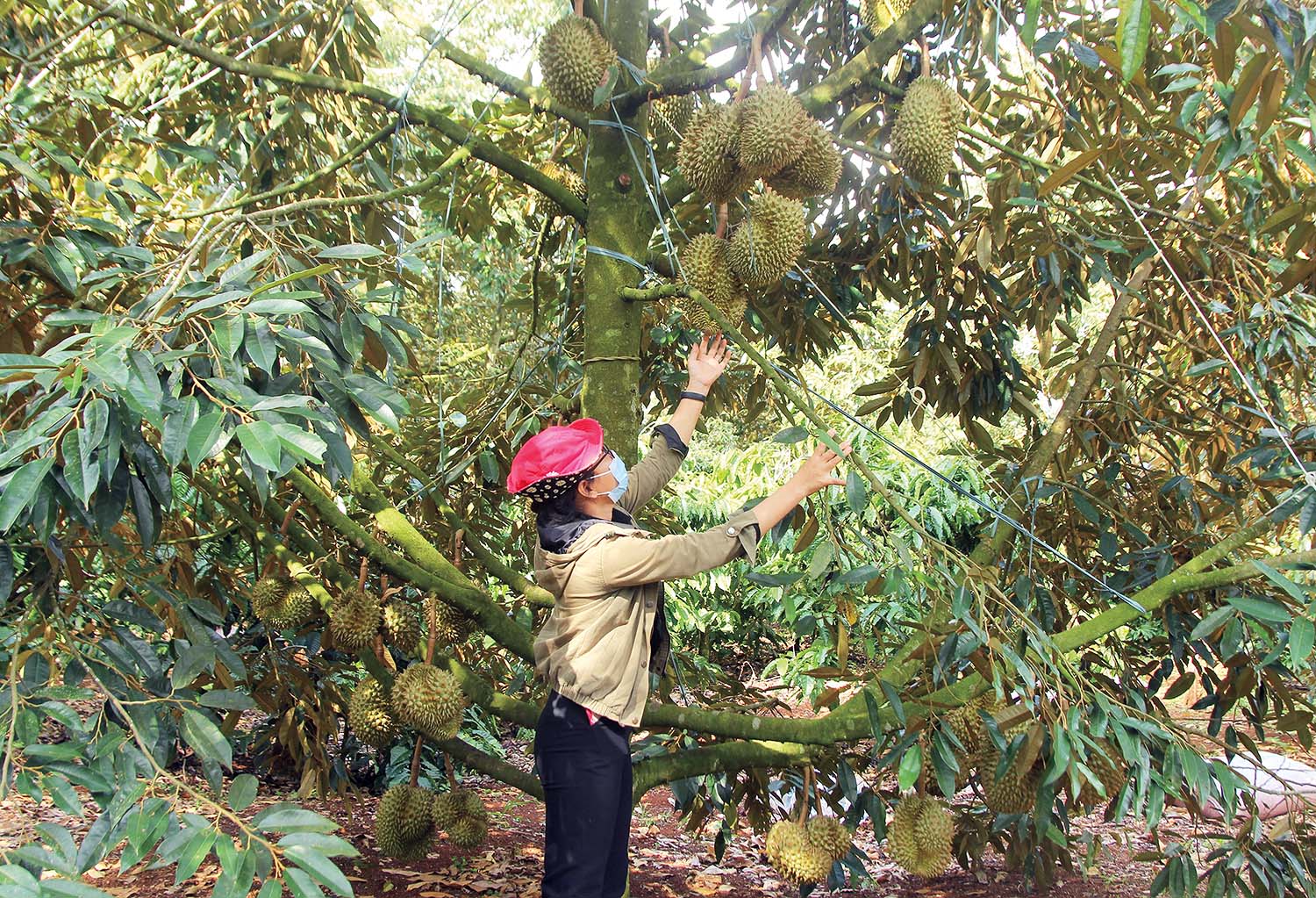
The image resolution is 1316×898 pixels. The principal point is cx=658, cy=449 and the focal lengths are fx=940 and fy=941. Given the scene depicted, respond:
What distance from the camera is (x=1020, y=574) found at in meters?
2.57

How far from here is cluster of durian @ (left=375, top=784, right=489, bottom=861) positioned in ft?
7.88

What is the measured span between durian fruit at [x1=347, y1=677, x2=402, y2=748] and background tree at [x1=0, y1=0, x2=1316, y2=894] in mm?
127

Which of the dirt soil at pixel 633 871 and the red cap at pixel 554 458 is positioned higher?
the red cap at pixel 554 458

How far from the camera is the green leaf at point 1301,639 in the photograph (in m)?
1.55

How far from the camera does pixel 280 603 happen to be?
2553mm

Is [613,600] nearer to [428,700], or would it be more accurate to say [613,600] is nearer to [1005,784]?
[428,700]

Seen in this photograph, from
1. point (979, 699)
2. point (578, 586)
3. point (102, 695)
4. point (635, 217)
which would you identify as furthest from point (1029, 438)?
point (102, 695)

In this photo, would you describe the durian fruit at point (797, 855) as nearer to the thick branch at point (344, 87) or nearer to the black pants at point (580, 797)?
the black pants at point (580, 797)

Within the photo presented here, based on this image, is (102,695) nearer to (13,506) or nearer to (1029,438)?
(13,506)

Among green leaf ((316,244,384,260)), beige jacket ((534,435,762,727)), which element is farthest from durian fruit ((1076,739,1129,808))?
green leaf ((316,244,384,260))

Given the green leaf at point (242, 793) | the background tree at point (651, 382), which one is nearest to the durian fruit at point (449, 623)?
the background tree at point (651, 382)

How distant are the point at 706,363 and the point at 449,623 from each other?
1007 millimetres

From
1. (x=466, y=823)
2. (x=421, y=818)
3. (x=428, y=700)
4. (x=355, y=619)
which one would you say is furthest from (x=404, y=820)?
(x=355, y=619)

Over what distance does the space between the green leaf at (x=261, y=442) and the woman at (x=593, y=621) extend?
0.91m
